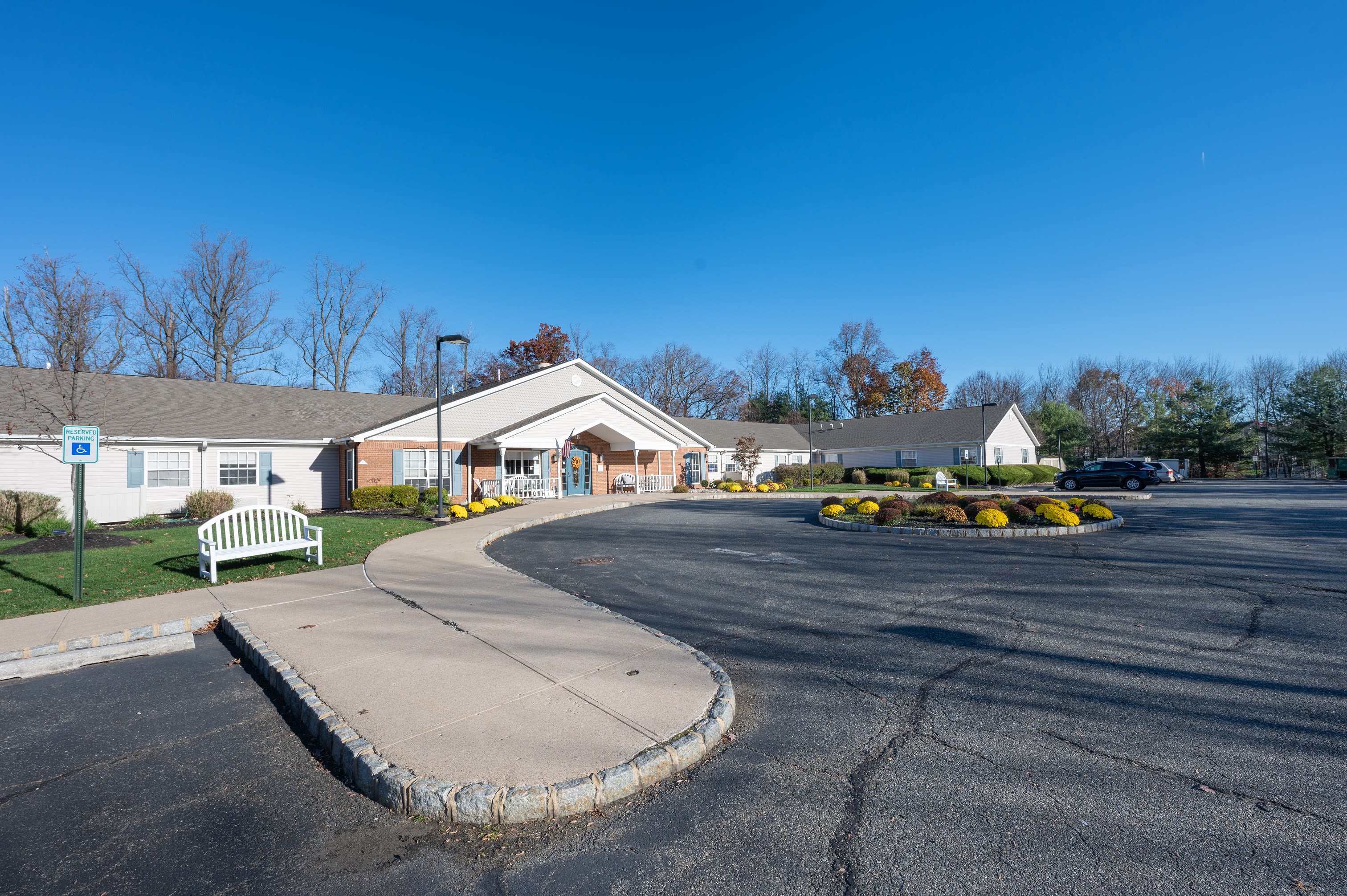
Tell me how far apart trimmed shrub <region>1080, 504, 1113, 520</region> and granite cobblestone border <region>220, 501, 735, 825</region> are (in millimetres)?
13562

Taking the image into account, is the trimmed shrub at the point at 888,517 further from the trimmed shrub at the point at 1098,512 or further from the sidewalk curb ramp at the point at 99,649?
the sidewalk curb ramp at the point at 99,649

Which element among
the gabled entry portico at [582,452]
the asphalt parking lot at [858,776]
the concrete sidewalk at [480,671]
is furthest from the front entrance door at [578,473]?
the asphalt parking lot at [858,776]

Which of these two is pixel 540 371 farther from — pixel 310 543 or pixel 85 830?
pixel 85 830

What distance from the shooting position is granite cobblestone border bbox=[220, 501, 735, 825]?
9.89 feet

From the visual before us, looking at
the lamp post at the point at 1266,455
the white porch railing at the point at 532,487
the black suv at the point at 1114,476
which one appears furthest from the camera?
the lamp post at the point at 1266,455

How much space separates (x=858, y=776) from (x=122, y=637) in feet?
23.7

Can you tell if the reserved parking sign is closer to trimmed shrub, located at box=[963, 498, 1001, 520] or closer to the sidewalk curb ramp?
the sidewalk curb ramp

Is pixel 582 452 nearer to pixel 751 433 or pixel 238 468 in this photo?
pixel 238 468

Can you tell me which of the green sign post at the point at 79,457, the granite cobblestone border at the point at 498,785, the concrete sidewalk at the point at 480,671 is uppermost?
the green sign post at the point at 79,457

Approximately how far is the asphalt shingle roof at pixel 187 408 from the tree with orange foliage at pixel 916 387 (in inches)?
1846

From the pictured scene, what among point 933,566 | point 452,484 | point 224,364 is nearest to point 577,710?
point 933,566

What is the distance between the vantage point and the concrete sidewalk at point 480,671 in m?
→ 3.48

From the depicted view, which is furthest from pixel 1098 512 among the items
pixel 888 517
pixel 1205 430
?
pixel 1205 430

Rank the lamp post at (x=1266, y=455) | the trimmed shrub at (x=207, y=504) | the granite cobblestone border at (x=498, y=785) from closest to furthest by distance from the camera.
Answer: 1. the granite cobblestone border at (x=498, y=785)
2. the trimmed shrub at (x=207, y=504)
3. the lamp post at (x=1266, y=455)
